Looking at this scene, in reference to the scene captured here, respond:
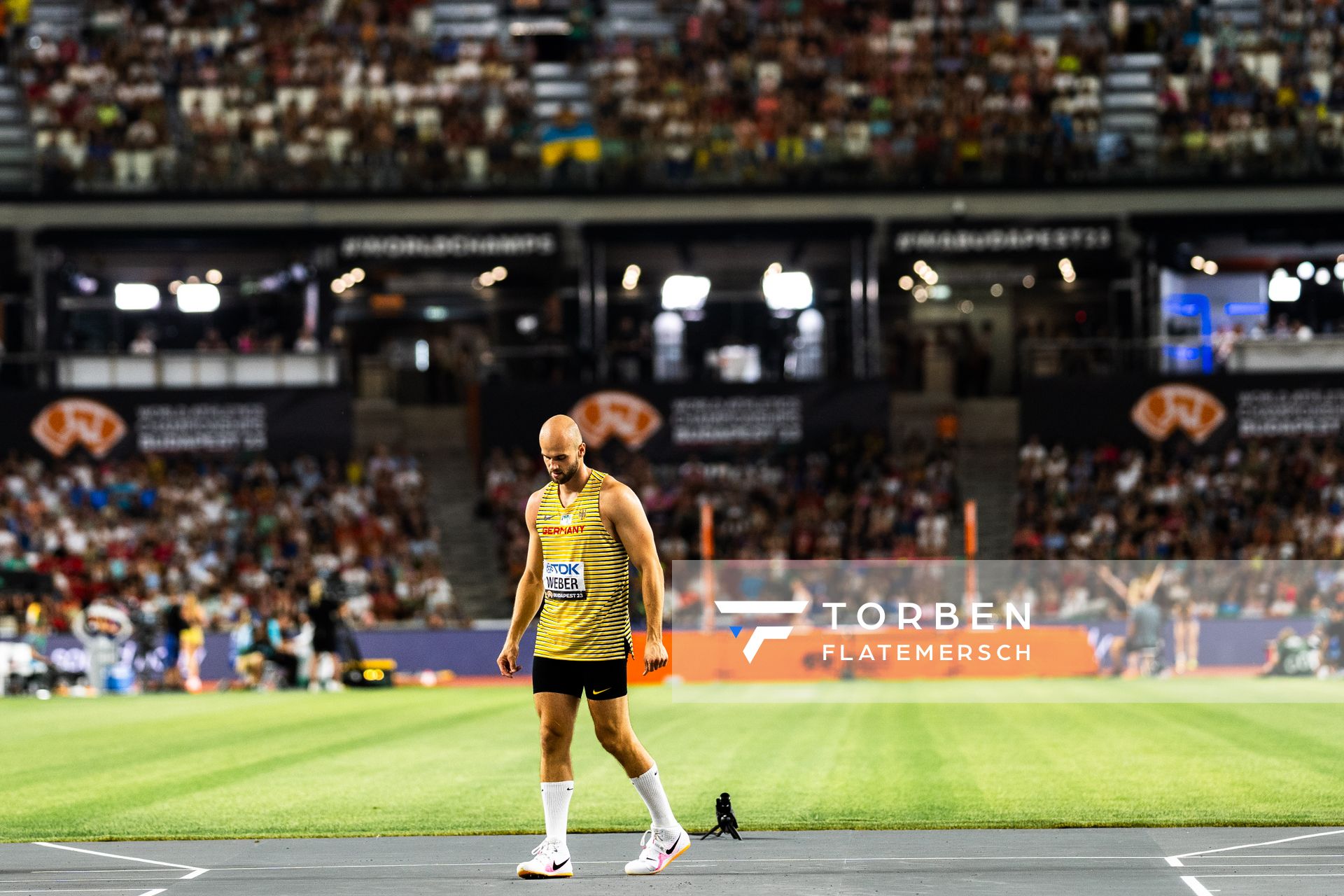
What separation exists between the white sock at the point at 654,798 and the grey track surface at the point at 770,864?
0.27m

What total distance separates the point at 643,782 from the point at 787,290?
34502 millimetres

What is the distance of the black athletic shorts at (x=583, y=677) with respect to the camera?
9.13m

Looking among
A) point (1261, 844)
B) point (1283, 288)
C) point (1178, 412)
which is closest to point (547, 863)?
point (1261, 844)

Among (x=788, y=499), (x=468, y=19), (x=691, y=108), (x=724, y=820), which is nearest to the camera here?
(x=724, y=820)

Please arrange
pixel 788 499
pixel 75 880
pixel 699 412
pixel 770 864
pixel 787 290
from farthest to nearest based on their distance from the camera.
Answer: pixel 787 290, pixel 699 412, pixel 788 499, pixel 770 864, pixel 75 880

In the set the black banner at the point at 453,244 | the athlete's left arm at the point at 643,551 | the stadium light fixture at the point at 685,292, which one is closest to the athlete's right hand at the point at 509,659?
the athlete's left arm at the point at 643,551

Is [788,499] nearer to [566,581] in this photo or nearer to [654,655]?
[566,581]

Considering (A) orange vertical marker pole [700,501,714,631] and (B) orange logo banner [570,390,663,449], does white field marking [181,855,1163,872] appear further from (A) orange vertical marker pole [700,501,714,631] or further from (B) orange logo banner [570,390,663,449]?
(B) orange logo banner [570,390,663,449]

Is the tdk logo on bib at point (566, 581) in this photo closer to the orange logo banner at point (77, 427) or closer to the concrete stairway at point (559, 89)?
the orange logo banner at point (77, 427)

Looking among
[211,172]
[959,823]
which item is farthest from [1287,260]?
[959,823]

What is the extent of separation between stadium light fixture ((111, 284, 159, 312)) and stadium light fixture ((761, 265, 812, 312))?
14.5m

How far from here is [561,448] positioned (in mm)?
9023

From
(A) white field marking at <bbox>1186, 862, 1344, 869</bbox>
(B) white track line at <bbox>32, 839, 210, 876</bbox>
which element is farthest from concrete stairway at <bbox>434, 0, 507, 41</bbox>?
(A) white field marking at <bbox>1186, 862, 1344, 869</bbox>

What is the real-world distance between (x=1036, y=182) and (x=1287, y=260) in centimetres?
616
